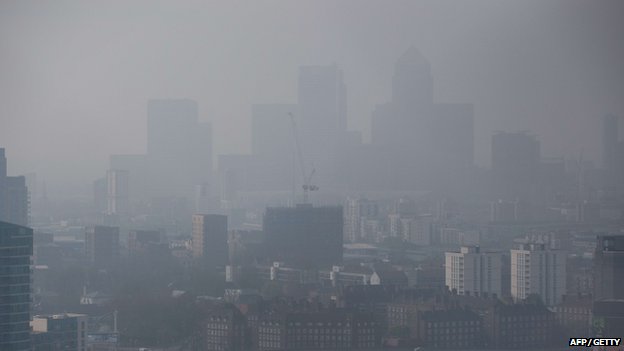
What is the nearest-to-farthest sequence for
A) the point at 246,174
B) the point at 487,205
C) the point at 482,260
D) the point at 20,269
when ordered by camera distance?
the point at 20,269 → the point at 482,260 → the point at 487,205 → the point at 246,174

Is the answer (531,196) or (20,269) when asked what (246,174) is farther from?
(20,269)

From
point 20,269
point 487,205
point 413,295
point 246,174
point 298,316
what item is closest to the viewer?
point 20,269

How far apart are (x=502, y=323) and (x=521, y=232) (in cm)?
663

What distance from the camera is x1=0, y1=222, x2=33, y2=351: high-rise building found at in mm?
8977

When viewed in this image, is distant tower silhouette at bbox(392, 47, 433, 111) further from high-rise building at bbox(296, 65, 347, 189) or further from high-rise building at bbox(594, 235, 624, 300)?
high-rise building at bbox(594, 235, 624, 300)

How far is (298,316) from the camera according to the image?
37.7 ft

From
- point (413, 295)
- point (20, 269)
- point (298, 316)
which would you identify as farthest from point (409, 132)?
point (20, 269)

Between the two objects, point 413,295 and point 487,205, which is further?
point 487,205

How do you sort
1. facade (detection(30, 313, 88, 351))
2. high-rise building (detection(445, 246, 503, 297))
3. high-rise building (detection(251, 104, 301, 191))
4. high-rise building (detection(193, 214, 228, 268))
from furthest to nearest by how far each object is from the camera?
high-rise building (detection(251, 104, 301, 191)) → high-rise building (detection(193, 214, 228, 268)) → high-rise building (detection(445, 246, 503, 297)) → facade (detection(30, 313, 88, 351))

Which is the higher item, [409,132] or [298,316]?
[409,132]

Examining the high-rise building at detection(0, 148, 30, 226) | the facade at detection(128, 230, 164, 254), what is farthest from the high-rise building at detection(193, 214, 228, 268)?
the high-rise building at detection(0, 148, 30, 226)

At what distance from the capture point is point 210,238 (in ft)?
62.6

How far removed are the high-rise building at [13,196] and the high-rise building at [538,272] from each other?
20.1ft

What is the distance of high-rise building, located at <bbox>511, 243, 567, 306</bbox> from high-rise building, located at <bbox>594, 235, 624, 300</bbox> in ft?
4.81
